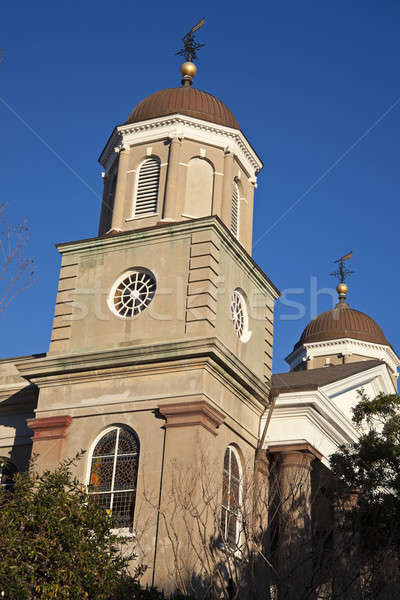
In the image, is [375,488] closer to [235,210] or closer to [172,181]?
[235,210]

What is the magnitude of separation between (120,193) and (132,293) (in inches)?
127

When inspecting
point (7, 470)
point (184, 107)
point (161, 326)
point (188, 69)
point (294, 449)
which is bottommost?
point (7, 470)

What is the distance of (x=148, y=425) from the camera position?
19.7m

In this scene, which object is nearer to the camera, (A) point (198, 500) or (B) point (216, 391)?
(A) point (198, 500)

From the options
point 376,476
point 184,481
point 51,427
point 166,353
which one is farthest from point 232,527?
point 51,427

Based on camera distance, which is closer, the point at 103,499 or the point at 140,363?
the point at 103,499

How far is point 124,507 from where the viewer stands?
19.3 meters

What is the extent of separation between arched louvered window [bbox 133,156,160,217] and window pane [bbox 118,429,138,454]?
6.00 meters

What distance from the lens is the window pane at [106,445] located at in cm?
2012

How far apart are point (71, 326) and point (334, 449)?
305 inches

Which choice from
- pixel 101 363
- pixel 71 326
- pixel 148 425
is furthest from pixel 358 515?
pixel 71 326

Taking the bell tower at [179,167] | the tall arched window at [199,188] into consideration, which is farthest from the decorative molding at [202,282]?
the tall arched window at [199,188]

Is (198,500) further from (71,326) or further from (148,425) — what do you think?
(71,326)

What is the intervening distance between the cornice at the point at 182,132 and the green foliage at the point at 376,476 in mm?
7771
